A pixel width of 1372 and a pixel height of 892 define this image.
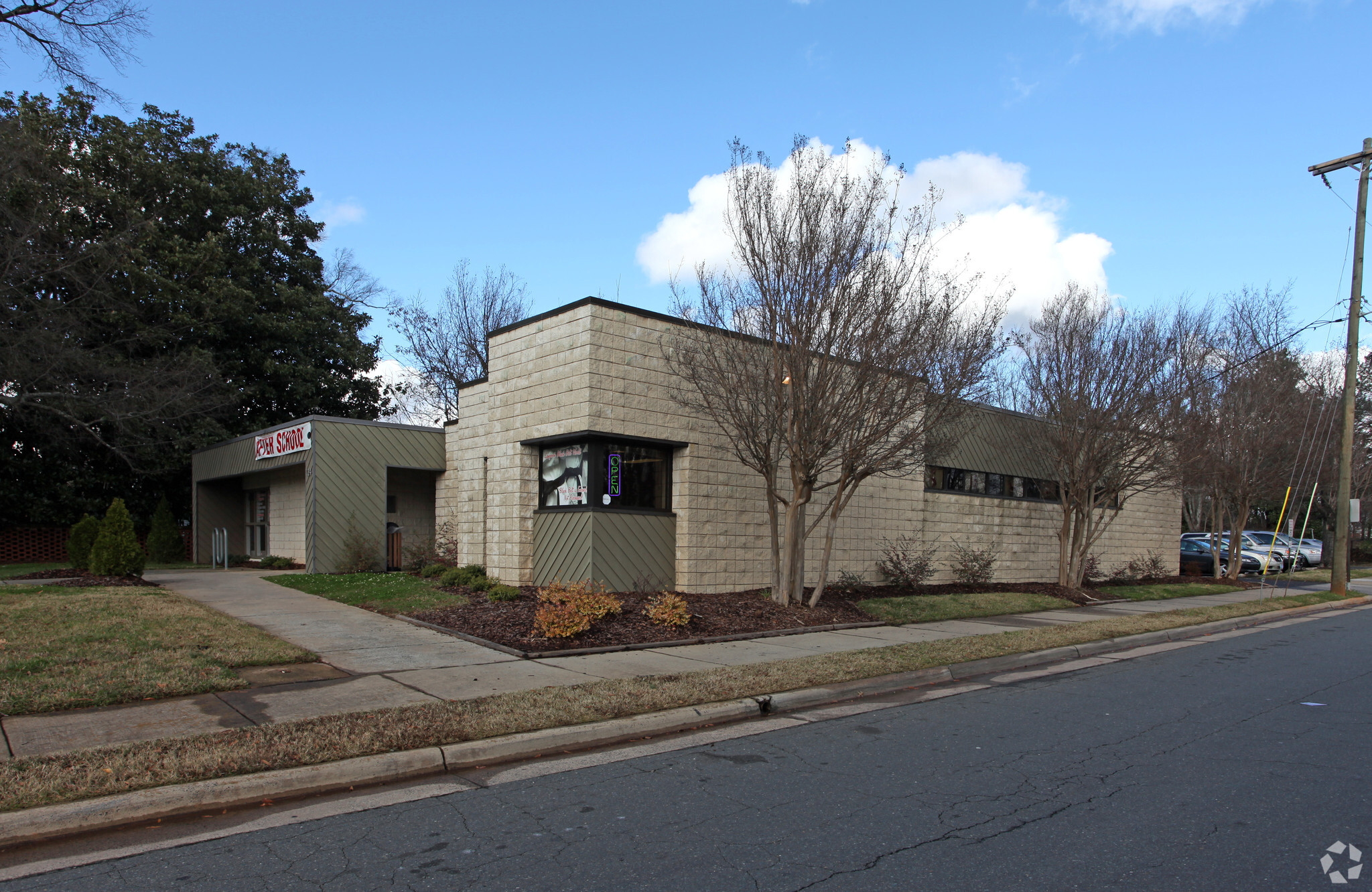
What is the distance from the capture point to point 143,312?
28.3 metres

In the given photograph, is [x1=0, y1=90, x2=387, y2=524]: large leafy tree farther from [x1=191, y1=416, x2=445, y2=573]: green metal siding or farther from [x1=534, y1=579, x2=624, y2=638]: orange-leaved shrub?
[x1=534, y1=579, x2=624, y2=638]: orange-leaved shrub

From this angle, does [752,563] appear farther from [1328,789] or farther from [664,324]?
[1328,789]

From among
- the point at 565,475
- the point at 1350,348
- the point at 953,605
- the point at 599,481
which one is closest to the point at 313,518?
the point at 565,475

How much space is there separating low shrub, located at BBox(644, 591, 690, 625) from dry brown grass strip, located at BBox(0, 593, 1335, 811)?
2249 mm

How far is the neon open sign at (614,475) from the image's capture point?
14523 millimetres

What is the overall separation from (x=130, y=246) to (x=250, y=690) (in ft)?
79.8

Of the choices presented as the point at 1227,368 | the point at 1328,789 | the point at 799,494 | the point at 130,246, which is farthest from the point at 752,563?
the point at 130,246

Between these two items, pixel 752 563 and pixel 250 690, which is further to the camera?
pixel 752 563

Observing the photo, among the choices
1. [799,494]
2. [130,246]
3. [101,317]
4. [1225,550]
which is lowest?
[1225,550]

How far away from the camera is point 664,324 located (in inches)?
596

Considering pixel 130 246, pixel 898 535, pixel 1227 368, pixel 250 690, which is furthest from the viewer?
pixel 130 246

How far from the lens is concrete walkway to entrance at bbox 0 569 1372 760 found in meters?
6.57

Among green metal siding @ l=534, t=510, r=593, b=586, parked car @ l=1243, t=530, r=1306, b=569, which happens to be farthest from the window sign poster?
parked car @ l=1243, t=530, r=1306, b=569

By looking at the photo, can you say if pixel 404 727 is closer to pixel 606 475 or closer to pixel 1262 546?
pixel 606 475
